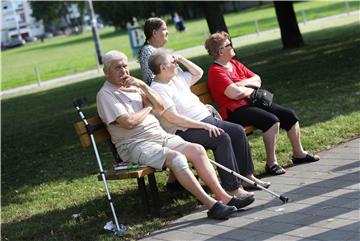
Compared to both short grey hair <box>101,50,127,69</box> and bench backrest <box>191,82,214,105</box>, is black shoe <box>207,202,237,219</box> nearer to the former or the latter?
short grey hair <box>101,50,127,69</box>

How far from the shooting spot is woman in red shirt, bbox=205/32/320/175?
6.55m

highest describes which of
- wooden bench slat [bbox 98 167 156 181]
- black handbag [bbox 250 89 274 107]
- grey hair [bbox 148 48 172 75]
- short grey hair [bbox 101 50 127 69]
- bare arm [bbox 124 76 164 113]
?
short grey hair [bbox 101 50 127 69]

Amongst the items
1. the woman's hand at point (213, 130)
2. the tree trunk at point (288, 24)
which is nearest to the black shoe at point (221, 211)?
the woman's hand at point (213, 130)

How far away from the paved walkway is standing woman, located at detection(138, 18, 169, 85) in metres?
1.46

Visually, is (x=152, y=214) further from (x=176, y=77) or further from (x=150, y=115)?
(x=176, y=77)

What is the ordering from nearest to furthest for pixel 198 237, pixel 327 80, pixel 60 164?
pixel 198 237 < pixel 60 164 < pixel 327 80

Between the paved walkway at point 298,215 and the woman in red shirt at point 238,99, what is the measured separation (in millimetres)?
401

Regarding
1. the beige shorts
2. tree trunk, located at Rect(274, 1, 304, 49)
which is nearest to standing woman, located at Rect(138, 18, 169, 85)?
the beige shorts

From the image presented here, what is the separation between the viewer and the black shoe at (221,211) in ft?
18.0

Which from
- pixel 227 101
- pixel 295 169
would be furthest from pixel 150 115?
pixel 295 169

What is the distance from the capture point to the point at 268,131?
6.68 m

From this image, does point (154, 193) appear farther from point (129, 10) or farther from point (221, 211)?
point (129, 10)

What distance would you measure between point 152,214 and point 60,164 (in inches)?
134

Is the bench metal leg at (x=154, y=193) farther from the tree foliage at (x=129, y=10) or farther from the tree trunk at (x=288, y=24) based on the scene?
the tree foliage at (x=129, y=10)
